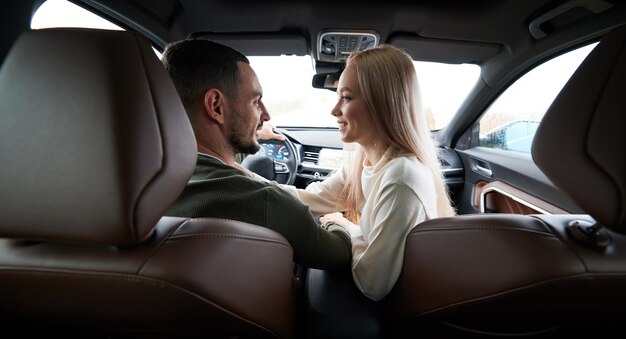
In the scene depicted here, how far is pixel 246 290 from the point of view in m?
0.84

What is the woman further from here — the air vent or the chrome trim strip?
the air vent

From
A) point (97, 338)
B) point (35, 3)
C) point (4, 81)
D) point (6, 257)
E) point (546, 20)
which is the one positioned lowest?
point (97, 338)

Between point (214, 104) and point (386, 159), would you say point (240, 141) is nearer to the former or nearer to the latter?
point (214, 104)

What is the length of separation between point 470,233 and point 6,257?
45.6 inches

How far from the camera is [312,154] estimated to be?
3.52 meters

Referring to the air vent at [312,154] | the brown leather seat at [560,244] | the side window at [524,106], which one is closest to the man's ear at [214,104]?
the brown leather seat at [560,244]

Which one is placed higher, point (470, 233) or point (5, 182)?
point (5, 182)

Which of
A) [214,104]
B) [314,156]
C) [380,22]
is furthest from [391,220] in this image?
[314,156]

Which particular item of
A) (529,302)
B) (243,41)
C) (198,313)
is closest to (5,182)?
(198,313)

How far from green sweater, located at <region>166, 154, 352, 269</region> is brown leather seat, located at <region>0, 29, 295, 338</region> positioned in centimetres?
20

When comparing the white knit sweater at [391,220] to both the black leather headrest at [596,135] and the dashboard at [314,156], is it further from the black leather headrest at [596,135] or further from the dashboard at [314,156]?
the dashboard at [314,156]

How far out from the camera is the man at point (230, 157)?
3.37 ft

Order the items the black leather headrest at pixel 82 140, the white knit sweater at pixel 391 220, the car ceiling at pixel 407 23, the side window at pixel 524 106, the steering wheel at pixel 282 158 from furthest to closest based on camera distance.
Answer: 1. the steering wheel at pixel 282 158
2. the side window at pixel 524 106
3. the car ceiling at pixel 407 23
4. the white knit sweater at pixel 391 220
5. the black leather headrest at pixel 82 140

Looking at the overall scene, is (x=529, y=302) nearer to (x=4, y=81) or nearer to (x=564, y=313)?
(x=564, y=313)
